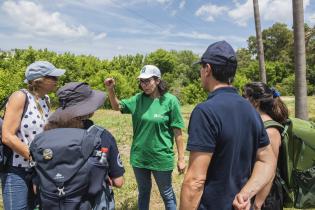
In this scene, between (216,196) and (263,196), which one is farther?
(263,196)

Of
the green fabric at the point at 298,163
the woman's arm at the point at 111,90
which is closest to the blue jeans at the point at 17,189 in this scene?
the woman's arm at the point at 111,90

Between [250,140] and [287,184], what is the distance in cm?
99

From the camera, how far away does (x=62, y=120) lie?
2.33 m

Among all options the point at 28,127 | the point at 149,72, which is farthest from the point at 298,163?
the point at 28,127

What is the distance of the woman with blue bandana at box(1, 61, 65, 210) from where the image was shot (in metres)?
2.86

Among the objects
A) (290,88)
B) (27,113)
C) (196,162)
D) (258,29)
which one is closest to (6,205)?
(27,113)

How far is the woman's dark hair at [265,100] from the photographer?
2.86 m

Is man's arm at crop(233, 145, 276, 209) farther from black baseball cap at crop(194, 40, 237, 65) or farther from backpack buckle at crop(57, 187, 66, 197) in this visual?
backpack buckle at crop(57, 187, 66, 197)

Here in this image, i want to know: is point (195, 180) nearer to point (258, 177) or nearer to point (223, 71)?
point (258, 177)

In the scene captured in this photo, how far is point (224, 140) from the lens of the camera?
82.2 inches

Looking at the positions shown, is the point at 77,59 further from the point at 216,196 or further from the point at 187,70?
the point at 216,196

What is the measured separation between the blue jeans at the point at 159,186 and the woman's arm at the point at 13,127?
150cm

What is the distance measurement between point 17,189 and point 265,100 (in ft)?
6.64

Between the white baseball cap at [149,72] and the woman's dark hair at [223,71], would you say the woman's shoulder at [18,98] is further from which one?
the woman's dark hair at [223,71]
